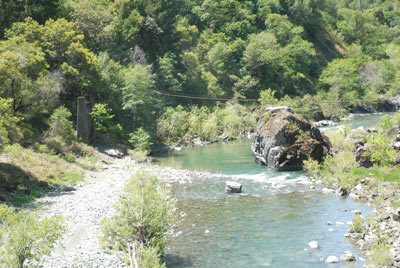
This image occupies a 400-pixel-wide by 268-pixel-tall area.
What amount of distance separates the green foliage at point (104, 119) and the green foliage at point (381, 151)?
23060 mm

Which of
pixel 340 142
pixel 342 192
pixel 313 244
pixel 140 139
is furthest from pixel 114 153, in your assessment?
pixel 313 244

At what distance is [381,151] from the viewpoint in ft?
79.4

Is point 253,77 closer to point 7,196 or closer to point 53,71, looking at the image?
point 53,71

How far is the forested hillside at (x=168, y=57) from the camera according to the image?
32.5 m

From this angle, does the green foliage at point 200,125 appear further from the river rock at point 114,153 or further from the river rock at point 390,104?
the river rock at point 390,104

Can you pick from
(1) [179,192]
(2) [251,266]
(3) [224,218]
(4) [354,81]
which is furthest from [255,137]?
(4) [354,81]

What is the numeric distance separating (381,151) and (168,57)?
36.9 m

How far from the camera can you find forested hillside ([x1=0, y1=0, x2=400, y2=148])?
107ft

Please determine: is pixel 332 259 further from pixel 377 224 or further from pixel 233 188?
pixel 233 188

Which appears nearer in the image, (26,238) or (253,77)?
(26,238)

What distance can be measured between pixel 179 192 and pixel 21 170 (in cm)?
926

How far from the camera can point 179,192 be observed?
2456cm

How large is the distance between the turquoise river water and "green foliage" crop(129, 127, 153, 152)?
11.4m

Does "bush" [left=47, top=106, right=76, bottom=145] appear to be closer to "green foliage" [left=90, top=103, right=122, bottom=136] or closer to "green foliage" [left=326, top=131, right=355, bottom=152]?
"green foliage" [left=90, top=103, right=122, bottom=136]
